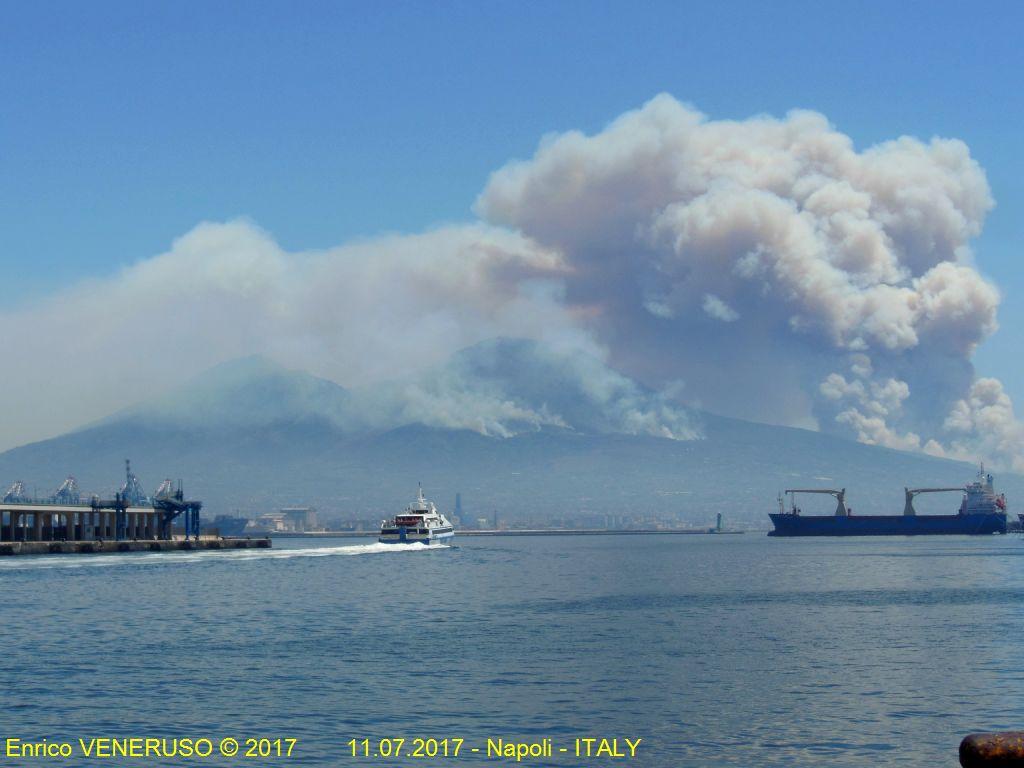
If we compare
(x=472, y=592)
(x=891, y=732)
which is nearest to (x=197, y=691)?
(x=891, y=732)

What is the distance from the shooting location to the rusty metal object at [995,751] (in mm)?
14148

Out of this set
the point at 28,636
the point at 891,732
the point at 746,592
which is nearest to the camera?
the point at 891,732

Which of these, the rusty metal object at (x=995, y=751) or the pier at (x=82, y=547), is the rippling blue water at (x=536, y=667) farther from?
the pier at (x=82, y=547)

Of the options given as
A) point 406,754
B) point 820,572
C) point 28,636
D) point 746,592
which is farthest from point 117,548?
point 406,754

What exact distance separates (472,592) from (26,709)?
56.5 metres

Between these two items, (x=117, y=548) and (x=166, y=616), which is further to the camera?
(x=117, y=548)

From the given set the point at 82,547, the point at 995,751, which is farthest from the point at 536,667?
the point at 82,547

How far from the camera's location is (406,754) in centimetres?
3250

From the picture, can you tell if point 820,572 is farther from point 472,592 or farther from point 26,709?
point 26,709

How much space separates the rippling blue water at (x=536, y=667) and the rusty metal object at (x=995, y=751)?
1774 centimetres

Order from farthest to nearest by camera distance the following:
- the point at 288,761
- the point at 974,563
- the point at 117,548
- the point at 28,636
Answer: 1. the point at 117,548
2. the point at 974,563
3. the point at 28,636
4. the point at 288,761

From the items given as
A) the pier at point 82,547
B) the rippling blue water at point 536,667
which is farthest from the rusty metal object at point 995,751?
the pier at point 82,547

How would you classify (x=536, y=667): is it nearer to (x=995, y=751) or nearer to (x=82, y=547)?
(x=995, y=751)

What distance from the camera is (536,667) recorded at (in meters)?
48.0
